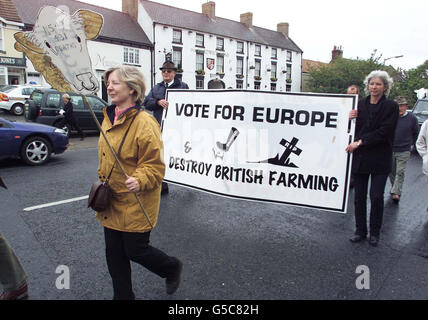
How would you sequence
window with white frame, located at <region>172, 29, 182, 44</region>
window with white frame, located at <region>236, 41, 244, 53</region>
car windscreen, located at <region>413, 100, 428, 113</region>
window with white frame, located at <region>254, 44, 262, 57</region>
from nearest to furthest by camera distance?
car windscreen, located at <region>413, 100, 428, 113</region>
window with white frame, located at <region>172, 29, 182, 44</region>
window with white frame, located at <region>236, 41, 244, 53</region>
window with white frame, located at <region>254, 44, 262, 57</region>

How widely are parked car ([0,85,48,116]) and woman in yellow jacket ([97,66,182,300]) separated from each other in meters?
20.0

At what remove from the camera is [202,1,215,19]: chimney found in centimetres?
3928

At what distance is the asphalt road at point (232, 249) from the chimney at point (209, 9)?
125 ft

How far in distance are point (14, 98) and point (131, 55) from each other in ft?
46.4

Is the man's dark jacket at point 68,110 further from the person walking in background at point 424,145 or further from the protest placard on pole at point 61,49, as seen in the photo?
the person walking in background at point 424,145

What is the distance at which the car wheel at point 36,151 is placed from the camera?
7656 mm

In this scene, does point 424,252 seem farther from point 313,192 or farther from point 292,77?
point 292,77

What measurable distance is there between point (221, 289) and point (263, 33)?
150 feet

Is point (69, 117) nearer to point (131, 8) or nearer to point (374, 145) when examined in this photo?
point (374, 145)

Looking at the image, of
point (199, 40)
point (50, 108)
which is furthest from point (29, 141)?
point (199, 40)

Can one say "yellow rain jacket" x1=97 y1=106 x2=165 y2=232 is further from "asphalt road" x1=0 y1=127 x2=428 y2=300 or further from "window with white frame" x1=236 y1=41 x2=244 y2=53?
"window with white frame" x1=236 y1=41 x2=244 y2=53

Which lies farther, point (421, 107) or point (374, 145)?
point (421, 107)

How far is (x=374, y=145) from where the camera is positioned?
150 inches

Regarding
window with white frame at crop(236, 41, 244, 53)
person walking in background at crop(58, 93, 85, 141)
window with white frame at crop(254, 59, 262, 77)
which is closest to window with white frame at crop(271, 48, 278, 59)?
window with white frame at crop(254, 59, 262, 77)
